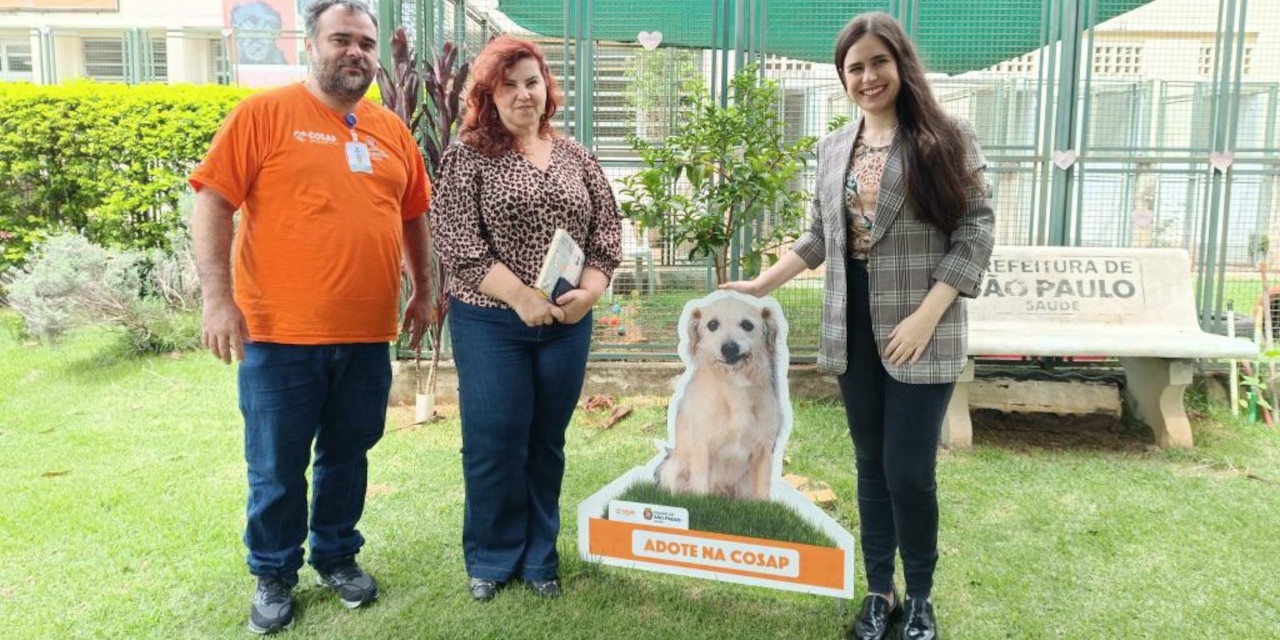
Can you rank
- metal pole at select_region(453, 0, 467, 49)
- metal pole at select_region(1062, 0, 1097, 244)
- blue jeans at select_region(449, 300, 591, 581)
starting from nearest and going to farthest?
1. blue jeans at select_region(449, 300, 591, 581)
2. metal pole at select_region(1062, 0, 1097, 244)
3. metal pole at select_region(453, 0, 467, 49)

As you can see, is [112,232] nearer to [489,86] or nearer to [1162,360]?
[489,86]

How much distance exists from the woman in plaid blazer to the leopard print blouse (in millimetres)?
787

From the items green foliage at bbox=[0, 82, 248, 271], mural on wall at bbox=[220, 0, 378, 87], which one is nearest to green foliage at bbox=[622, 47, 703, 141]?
green foliage at bbox=[0, 82, 248, 271]

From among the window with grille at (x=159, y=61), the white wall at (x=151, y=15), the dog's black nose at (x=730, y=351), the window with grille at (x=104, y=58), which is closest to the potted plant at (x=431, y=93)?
the dog's black nose at (x=730, y=351)

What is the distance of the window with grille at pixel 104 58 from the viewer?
40.1ft

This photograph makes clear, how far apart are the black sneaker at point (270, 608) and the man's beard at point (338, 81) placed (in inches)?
59.7

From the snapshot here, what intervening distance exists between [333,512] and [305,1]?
1625 mm

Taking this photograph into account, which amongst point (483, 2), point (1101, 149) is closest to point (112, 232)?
point (483, 2)

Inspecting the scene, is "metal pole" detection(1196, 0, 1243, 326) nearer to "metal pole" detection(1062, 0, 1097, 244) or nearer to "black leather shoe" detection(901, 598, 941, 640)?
"metal pole" detection(1062, 0, 1097, 244)

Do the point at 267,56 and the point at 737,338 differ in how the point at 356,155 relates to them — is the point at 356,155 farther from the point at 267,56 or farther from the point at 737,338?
the point at 267,56

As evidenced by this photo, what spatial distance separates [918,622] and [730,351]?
0.97m

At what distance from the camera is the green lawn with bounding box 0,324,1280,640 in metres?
2.64

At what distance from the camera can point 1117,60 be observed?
18.2 ft

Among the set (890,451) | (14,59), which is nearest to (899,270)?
(890,451)
